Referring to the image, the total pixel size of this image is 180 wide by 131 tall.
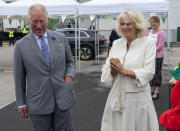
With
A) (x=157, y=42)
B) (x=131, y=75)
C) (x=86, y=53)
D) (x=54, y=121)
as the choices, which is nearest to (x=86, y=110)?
(x=157, y=42)

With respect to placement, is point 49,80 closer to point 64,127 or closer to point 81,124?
point 64,127

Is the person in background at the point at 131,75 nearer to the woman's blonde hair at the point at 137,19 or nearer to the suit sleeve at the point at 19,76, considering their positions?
the woman's blonde hair at the point at 137,19

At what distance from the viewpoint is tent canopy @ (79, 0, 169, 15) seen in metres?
9.62

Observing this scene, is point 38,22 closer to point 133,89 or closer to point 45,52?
point 45,52

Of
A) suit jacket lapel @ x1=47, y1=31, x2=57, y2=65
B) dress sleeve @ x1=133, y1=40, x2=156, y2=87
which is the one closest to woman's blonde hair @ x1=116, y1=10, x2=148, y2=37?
dress sleeve @ x1=133, y1=40, x2=156, y2=87

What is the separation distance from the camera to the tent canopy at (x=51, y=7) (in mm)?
10047

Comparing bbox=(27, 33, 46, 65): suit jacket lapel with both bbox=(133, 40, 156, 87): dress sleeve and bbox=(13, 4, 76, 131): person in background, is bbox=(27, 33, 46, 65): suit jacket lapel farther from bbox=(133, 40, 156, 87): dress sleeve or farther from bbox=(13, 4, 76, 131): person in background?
bbox=(133, 40, 156, 87): dress sleeve

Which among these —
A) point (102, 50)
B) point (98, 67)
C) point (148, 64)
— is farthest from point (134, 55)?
point (102, 50)

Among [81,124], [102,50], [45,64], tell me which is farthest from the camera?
[102,50]

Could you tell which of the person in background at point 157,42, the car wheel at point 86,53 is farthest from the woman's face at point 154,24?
the car wheel at point 86,53

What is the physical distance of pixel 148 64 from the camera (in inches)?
111

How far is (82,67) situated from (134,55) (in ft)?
30.3

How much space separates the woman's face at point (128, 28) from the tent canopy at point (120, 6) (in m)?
6.89

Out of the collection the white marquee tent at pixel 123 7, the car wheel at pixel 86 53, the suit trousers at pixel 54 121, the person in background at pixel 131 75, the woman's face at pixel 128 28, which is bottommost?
the car wheel at pixel 86 53
